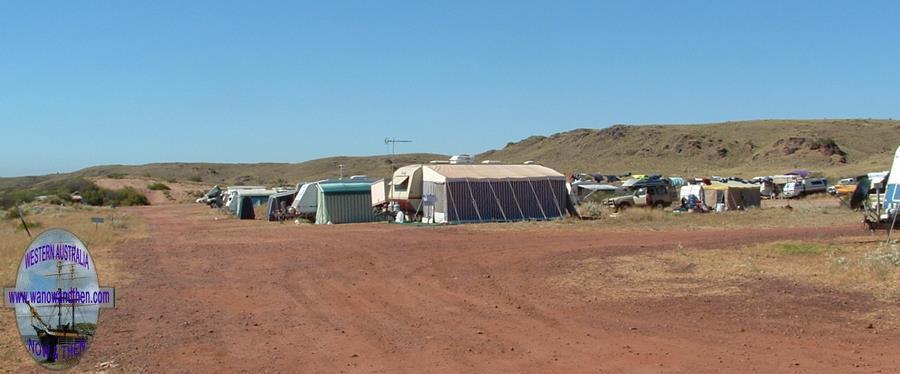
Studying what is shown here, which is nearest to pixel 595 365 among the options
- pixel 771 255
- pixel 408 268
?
pixel 408 268

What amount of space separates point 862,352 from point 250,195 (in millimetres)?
41577

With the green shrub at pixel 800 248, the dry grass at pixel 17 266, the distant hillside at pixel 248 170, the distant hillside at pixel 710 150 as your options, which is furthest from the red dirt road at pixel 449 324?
the distant hillside at pixel 248 170

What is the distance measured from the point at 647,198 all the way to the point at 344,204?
13.7m

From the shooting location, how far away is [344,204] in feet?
118

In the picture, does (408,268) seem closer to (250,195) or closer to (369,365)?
(369,365)

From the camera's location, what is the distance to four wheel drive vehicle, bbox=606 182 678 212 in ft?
125

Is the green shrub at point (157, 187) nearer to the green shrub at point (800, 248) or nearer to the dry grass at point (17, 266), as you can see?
the dry grass at point (17, 266)

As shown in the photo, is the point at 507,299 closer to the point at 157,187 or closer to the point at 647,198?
the point at 647,198

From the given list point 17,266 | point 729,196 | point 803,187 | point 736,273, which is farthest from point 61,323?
point 803,187

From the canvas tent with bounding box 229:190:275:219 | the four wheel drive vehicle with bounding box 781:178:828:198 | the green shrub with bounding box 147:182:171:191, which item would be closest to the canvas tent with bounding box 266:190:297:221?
the canvas tent with bounding box 229:190:275:219

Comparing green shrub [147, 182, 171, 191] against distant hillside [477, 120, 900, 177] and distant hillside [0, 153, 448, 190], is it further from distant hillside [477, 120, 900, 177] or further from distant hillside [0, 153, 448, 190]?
distant hillside [477, 120, 900, 177]

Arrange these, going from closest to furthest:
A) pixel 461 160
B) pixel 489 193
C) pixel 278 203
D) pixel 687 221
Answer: pixel 687 221
pixel 489 193
pixel 461 160
pixel 278 203

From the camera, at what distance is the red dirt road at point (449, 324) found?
8250 mm

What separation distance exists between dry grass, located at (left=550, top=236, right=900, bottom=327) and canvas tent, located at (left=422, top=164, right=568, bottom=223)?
14296mm
